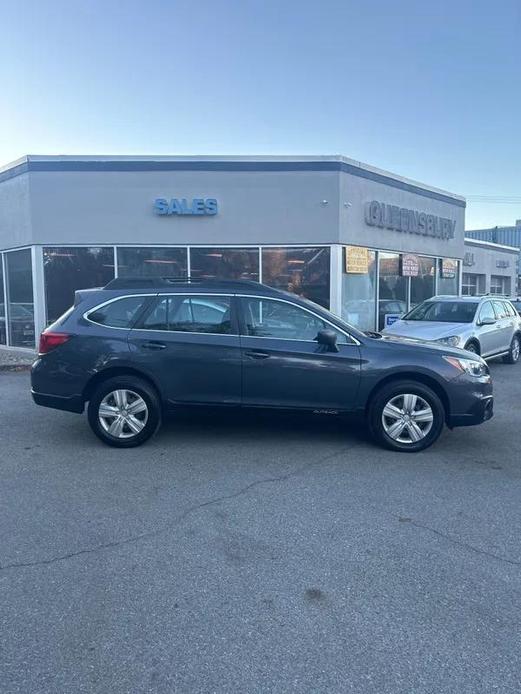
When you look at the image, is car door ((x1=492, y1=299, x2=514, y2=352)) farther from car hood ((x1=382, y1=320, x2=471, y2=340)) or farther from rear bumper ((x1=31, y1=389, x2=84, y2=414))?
rear bumper ((x1=31, y1=389, x2=84, y2=414))

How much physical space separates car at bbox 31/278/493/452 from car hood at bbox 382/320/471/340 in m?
4.01

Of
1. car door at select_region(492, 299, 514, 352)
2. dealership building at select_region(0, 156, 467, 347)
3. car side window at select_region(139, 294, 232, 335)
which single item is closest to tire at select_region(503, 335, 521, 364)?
car door at select_region(492, 299, 514, 352)

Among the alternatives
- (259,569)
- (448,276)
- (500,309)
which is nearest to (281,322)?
(259,569)

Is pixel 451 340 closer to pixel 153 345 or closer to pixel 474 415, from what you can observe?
pixel 474 415

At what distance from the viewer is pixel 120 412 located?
607 centimetres

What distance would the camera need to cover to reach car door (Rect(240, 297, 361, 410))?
5992mm

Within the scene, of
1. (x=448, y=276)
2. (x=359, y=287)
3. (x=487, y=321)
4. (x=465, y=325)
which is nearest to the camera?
(x=465, y=325)

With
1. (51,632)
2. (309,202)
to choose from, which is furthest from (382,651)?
(309,202)

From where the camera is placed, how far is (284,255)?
46.0 feet

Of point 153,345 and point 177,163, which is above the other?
point 177,163

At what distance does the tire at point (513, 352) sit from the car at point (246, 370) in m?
7.65

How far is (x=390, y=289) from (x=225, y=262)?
521 cm

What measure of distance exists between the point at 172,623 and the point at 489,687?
61.4 inches

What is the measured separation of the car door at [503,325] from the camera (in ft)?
40.1
